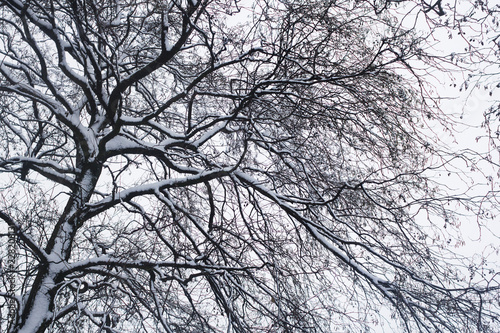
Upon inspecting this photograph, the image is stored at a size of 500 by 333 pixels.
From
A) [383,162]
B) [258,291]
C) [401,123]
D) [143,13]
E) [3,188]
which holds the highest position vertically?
[143,13]

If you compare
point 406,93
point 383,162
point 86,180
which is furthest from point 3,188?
point 406,93

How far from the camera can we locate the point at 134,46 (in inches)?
246

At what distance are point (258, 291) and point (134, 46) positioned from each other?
4292mm

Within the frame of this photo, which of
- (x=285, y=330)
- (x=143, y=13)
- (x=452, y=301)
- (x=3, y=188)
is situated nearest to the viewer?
(x=452, y=301)

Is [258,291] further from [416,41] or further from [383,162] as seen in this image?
[416,41]

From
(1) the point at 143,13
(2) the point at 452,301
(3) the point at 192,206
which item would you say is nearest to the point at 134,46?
(1) the point at 143,13

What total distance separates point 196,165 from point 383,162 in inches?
120

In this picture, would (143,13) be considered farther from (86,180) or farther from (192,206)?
(192,206)

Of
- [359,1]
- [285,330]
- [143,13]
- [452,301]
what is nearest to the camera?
[452,301]

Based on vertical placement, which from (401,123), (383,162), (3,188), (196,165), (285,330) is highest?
(196,165)

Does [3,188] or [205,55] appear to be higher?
[205,55]

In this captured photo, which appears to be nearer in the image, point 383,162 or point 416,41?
point 416,41

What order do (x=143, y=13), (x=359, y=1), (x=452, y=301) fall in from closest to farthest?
(x=452, y=301) < (x=359, y=1) < (x=143, y=13)

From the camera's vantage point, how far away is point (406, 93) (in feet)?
15.1
